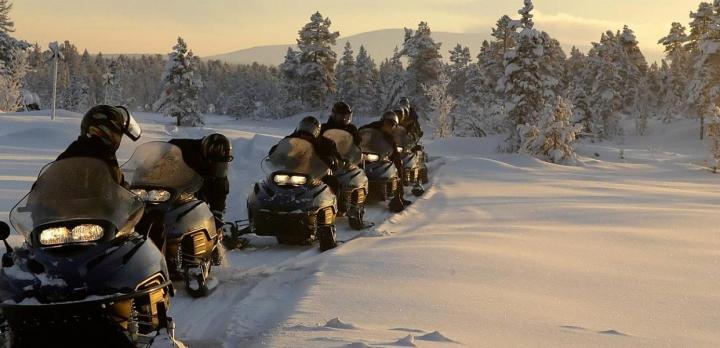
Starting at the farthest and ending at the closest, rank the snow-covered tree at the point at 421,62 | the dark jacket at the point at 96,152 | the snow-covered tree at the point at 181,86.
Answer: the snow-covered tree at the point at 421,62 → the snow-covered tree at the point at 181,86 → the dark jacket at the point at 96,152

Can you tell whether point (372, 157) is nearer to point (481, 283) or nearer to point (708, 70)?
point (481, 283)

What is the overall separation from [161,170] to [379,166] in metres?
7.24

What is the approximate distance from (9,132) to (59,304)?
1092 inches

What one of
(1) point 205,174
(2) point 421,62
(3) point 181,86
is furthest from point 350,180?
(2) point 421,62

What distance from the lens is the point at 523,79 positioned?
42344 mm

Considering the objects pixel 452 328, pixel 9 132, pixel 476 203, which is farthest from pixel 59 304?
pixel 9 132

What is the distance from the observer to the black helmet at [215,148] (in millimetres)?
6730

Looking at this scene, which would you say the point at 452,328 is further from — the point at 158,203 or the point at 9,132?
the point at 9,132

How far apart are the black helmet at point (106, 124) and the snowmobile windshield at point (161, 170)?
1.85m

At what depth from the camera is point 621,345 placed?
4.33m

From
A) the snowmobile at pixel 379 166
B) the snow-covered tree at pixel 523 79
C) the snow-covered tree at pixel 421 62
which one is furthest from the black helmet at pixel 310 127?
the snow-covered tree at pixel 421 62

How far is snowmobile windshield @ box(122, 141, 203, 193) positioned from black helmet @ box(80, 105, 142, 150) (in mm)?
1855

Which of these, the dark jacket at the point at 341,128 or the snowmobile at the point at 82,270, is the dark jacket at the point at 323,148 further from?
the snowmobile at the point at 82,270

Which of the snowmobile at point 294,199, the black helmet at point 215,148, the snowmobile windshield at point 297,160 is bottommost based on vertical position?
the snowmobile at point 294,199
